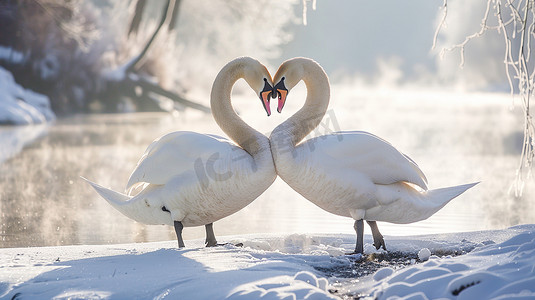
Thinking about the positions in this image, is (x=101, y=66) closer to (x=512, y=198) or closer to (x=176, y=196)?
(x=512, y=198)

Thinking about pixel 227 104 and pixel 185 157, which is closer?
pixel 185 157

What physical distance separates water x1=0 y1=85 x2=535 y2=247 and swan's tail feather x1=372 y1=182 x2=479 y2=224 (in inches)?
37.6

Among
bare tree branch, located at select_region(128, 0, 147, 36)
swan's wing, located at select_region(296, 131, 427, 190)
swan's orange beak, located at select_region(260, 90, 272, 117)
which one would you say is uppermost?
bare tree branch, located at select_region(128, 0, 147, 36)

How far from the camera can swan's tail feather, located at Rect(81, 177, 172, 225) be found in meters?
4.38

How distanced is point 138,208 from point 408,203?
5.38 ft

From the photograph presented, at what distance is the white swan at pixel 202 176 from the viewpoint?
418 centimetres

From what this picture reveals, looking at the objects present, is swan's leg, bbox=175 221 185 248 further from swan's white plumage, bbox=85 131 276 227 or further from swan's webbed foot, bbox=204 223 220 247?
swan's webbed foot, bbox=204 223 220 247

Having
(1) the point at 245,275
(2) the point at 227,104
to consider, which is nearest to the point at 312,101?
(2) the point at 227,104

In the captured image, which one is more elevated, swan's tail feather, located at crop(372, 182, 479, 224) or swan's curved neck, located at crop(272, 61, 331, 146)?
swan's curved neck, located at crop(272, 61, 331, 146)

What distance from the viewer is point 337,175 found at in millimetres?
4164

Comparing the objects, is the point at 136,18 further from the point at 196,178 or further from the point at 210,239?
the point at 196,178

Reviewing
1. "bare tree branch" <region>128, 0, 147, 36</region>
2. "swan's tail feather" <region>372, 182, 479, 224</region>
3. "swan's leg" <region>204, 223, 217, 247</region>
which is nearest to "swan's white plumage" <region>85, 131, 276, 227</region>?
"swan's leg" <region>204, 223, 217, 247</region>

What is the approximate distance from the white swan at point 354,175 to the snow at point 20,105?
11361 mm

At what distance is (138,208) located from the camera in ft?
14.5
